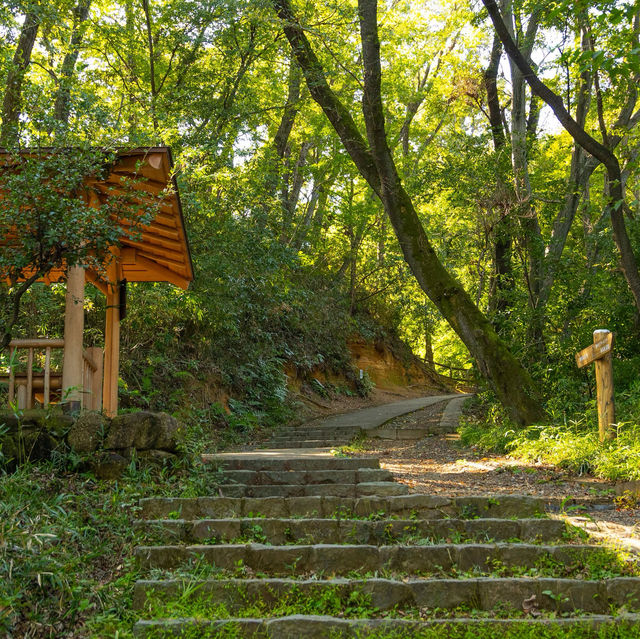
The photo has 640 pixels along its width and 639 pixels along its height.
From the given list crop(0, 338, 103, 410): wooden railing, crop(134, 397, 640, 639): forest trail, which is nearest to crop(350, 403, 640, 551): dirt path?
crop(134, 397, 640, 639): forest trail

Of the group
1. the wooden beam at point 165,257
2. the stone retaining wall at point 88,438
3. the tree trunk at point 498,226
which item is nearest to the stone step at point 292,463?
the stone retaining wall at point 88,438

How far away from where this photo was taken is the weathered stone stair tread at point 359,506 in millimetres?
5199

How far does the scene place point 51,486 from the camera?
16.8 feet

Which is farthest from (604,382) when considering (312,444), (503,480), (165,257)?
(165,257)

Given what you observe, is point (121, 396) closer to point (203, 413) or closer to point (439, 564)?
point (203, 413)

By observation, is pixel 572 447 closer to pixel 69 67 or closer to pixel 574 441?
pixel 574 441

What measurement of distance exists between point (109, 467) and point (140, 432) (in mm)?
398

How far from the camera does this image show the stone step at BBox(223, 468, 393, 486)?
6148mm

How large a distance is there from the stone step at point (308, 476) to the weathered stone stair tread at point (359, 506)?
0.83 m

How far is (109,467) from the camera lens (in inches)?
217

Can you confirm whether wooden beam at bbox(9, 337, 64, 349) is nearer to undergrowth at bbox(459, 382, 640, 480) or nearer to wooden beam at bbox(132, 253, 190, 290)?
wooden beam at bbox(132, 253, 190, 290)

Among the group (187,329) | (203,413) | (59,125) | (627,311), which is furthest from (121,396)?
(627,311)

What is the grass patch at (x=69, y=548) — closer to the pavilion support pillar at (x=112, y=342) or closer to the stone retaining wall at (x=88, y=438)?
the stone retaining wall at (x=88, y=438)

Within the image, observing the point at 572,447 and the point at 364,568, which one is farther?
the point at 572,447
